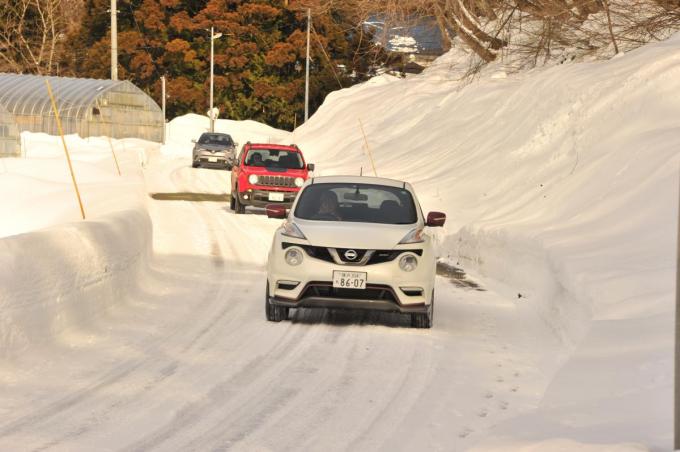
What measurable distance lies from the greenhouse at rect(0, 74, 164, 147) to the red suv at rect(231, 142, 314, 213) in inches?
1525

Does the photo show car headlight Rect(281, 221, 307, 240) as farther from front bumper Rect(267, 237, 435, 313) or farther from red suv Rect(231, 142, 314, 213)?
red suv Rect(231, 142, 314, 213)

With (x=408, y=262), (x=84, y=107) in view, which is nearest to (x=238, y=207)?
(x=408, y=262)

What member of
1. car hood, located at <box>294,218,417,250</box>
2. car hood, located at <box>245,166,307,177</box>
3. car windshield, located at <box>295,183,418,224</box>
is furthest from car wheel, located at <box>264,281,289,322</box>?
car hood, located at <box>245,166,307,177</box>

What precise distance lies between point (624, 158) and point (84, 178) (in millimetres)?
18730

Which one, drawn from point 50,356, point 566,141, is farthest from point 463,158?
point 50,356

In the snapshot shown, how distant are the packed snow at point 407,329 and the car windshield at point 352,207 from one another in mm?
1094

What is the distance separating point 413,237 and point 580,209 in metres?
6.76

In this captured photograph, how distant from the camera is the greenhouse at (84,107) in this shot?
209 ft

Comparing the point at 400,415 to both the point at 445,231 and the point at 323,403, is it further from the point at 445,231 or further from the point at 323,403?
the point at 445,231

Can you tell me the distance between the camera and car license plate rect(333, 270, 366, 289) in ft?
34.9

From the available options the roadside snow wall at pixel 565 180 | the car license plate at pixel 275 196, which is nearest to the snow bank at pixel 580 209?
the roadside snow wall at pixel 565 180

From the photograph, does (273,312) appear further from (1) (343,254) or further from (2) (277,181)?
(2) (277,181)

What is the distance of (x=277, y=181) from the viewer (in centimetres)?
2542

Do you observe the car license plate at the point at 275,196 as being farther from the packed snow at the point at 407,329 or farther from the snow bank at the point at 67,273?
the snow bank at the point at 67,273
